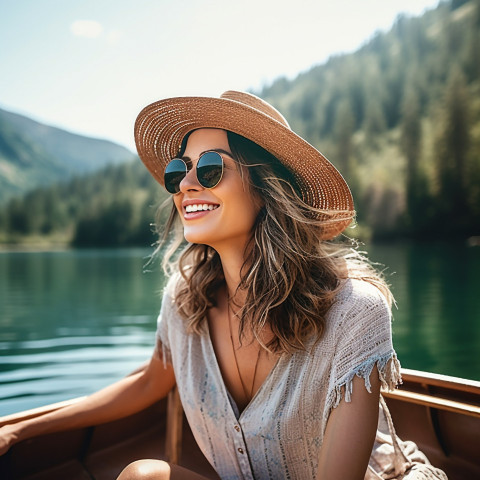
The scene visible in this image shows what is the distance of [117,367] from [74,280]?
15.6 m

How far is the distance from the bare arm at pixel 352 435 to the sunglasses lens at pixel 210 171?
0.82 m

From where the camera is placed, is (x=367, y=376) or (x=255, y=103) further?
(x=255, y=103)

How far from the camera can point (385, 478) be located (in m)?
1.72

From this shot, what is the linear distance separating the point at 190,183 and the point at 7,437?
3.93 ft

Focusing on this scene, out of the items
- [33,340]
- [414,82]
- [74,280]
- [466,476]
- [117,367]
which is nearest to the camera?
[466,476]

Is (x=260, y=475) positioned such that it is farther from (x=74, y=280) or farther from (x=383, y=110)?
(x=383, y=110)

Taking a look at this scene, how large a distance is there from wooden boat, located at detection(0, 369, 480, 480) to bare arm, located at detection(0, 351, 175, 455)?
0.12 metres

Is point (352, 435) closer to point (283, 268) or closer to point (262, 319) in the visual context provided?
point (262, 319)

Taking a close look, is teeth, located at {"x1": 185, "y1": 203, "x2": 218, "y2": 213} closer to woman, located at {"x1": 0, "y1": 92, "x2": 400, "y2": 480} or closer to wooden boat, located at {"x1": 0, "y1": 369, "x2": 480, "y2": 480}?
woman, located at {"x1": 0, "y1": 92, "x2": 400, "y2": 480}

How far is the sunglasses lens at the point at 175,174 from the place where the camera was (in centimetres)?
184

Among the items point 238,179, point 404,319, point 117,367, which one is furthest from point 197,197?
point 404,319

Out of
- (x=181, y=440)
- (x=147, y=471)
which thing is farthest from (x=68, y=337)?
(x=147, y=471)

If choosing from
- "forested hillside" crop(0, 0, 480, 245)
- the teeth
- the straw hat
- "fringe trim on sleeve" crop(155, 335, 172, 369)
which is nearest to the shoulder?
the straw hat

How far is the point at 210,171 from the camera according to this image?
1720 millimetres
